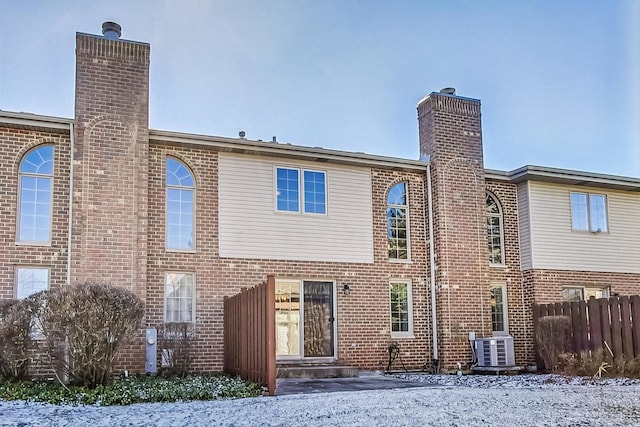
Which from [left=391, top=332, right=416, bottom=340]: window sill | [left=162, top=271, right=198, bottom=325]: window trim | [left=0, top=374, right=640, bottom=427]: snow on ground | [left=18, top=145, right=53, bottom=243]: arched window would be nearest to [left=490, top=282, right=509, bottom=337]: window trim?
[left=391, top=332, right=416, bottom=340]: window sill

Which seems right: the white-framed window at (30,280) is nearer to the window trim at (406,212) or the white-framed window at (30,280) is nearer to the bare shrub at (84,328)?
the bare shrub at (84,328)

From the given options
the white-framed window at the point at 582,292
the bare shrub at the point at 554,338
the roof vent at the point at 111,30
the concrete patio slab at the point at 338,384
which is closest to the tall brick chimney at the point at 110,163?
the roof vent at the point at 111,30

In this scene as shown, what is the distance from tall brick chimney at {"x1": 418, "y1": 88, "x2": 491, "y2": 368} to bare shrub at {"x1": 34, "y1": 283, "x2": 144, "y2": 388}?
7.97m

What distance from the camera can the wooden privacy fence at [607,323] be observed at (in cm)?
1388

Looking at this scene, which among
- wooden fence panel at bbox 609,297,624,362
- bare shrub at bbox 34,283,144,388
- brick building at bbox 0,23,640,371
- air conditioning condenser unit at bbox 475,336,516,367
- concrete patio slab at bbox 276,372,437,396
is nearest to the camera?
bare shrub at bbox 34,283,144,388

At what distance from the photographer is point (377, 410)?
8.23m

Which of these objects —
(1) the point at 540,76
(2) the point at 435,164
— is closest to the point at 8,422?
(2) the point at 435,164

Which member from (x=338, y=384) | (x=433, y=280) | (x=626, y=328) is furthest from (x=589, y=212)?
(x=338, y=384)

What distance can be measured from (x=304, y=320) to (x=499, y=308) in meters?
5.24

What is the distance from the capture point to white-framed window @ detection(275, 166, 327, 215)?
14.7m

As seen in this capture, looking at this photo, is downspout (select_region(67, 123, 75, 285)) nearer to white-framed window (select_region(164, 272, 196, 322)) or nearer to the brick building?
the brick building

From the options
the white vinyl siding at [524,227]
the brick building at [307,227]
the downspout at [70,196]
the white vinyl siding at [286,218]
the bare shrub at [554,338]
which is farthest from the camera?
the white vinyl siding at [524,227]

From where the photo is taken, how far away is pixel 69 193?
1281 cm

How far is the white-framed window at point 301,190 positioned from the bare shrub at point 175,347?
334 cm
